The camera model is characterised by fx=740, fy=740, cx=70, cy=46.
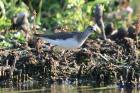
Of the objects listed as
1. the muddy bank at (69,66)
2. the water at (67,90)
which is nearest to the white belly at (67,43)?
the muddy bank at (69,66)

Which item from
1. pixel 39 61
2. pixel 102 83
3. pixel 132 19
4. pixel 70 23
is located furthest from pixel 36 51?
pixel 132 19

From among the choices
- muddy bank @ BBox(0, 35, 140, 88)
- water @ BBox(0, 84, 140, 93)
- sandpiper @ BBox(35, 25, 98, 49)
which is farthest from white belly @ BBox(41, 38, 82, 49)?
water @ BBox(0, 84, 140, 93)

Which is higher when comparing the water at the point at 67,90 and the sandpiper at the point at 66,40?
the sandpiper at the point at 66,40

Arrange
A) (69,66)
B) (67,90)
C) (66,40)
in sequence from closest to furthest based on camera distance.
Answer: (67,90)
(69,66)
(66,40)

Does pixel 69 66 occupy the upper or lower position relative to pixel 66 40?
lower

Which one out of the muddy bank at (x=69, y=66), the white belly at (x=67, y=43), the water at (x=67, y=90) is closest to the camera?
the water at (x=67, y=90)

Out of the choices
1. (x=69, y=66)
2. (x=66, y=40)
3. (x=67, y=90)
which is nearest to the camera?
(x=67, y=90)

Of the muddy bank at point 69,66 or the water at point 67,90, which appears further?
the muddy bank at point 69,66

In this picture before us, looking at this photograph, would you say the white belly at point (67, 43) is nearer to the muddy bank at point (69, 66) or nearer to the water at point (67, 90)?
the muddy bank at point (69, 66)

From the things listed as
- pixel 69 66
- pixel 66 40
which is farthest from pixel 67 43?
pixel 69 66

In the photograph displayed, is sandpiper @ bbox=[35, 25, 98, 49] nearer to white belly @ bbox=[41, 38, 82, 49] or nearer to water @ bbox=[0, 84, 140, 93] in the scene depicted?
white belly @ bbox=[41, 38, 82, 49]

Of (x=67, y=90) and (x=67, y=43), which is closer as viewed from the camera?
(x=67, y=90)

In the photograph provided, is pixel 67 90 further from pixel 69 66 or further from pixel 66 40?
pixel 66 40

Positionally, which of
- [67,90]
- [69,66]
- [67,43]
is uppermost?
[67,43]
